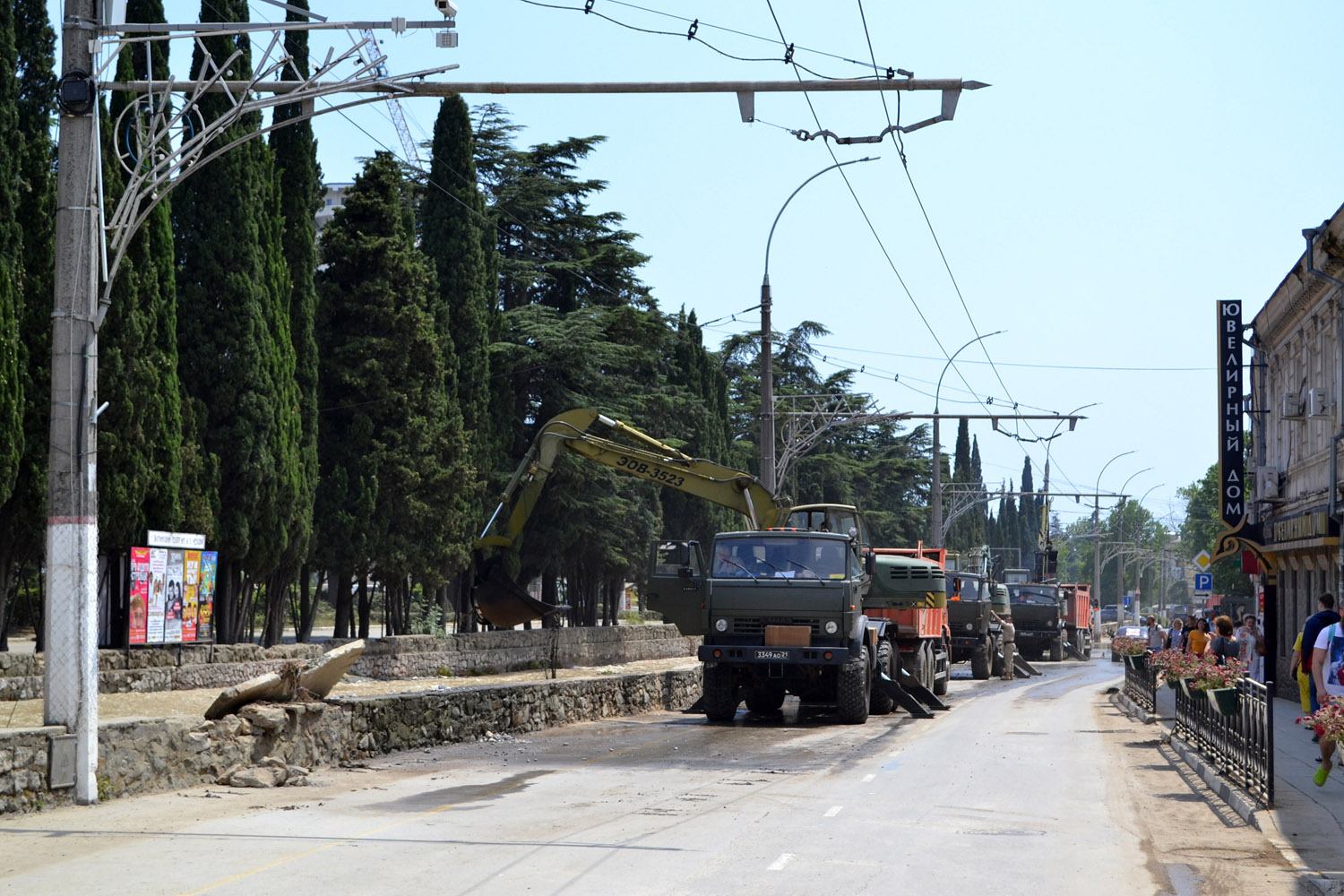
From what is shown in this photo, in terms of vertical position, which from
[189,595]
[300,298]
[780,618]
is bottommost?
[780,618]

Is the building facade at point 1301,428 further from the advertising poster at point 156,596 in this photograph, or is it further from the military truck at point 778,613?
the advertising poster at point 156,596

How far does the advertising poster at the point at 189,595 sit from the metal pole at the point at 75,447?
40.0 feet

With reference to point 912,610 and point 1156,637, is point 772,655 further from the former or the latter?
point 1156,637

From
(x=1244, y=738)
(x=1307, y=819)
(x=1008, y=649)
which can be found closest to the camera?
(x=1307, y=819)

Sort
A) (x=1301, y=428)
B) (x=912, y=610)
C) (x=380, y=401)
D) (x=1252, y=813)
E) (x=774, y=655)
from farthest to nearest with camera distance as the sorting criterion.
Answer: (x=380, y=401), (x=1301, y=428), (x=912, y=610), (x=774, y=655), (x=1252, y=813)

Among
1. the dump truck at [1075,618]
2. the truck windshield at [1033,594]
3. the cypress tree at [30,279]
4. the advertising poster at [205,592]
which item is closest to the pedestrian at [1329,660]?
the cypress tree at [30,279]

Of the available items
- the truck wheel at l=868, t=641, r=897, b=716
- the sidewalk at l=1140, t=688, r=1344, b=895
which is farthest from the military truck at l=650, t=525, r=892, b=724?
the sidewalk at l=1140, t=688, r=1344, b=895

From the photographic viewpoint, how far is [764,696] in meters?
24.2

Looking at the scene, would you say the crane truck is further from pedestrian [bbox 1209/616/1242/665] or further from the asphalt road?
pedestrian [bbox 1209/616/1242/665]

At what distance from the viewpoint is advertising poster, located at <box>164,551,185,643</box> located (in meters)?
23.5

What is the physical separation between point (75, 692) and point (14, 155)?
1179cm

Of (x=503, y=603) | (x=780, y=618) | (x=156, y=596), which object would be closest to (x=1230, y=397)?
(x=780, y=618)

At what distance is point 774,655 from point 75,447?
1225 cm

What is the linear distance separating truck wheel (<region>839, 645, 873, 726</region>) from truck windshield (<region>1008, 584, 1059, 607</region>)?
30805 millimetres
